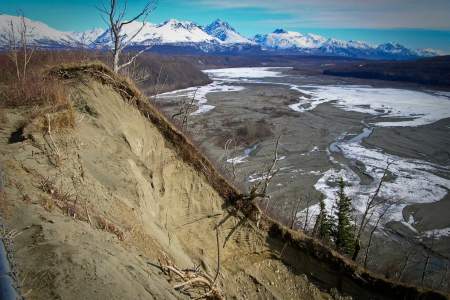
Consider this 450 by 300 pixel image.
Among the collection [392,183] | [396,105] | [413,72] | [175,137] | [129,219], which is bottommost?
[392,183]

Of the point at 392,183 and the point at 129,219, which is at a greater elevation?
the point at 129,219

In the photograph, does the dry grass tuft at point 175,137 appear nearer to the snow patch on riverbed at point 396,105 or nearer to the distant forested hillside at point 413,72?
the snow patch on riverbed at point 396,105

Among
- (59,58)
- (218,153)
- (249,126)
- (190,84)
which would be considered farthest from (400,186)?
(190,84)

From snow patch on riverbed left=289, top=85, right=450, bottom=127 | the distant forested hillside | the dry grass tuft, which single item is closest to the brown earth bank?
the dry grass tuft

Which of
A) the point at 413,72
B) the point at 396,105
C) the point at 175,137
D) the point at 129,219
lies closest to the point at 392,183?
the point at 175,137

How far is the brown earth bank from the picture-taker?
4.37 meters

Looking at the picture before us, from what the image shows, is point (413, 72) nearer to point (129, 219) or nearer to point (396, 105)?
point (396, 105)

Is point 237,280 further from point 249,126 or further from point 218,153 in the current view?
point 249,126

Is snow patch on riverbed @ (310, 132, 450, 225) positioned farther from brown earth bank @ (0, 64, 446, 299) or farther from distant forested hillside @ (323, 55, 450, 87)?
distant forested hillside @ (323, 55, 450, 87)

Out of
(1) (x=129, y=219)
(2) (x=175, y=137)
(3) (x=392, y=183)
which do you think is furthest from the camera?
(3) (x=392, y=183)

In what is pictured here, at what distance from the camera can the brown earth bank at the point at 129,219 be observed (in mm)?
4371

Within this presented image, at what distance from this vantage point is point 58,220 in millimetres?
5004

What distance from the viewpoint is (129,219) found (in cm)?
693

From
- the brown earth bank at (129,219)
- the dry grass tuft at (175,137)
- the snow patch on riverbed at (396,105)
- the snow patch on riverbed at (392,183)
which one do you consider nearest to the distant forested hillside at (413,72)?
the snow patch on riverbed at (396,105)
